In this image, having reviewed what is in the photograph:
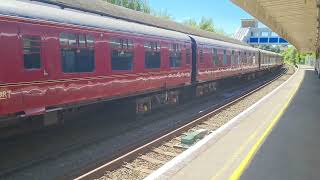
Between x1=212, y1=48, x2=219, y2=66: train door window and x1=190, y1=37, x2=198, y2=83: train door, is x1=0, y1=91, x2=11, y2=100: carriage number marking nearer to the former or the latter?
x1=190, y1=37, x2=198, y2=83: train door

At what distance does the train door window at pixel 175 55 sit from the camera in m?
16.8

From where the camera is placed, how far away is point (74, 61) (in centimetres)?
1040

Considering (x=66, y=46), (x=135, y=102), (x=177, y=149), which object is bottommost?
(x=177, y=149)

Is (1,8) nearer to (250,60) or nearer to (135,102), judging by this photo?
(135,102)

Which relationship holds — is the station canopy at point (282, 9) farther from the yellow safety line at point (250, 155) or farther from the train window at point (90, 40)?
the train window at point (90, 40)

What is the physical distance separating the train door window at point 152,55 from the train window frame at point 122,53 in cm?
115

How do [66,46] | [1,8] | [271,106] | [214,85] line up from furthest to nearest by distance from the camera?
1. [214,85]
2. [271,106]
3. [66,46]
4. [1,8]

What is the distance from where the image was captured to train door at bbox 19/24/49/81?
8680 mm

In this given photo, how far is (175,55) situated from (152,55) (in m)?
2.55

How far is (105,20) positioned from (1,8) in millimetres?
4201

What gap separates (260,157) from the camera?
9.30 m

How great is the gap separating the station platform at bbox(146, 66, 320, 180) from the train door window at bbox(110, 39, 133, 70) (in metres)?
3.53

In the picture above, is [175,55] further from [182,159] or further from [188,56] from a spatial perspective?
[182,159]

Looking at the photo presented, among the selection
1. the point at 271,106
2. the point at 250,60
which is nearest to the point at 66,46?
the point at 271,106
